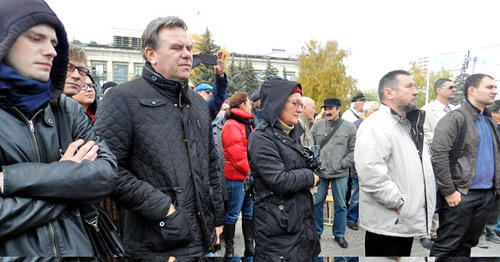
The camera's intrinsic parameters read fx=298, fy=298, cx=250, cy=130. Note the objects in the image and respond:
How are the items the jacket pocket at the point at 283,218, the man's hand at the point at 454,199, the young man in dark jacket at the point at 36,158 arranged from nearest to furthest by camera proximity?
1. the young man in dark jacket at the point at 36,158
2. the jacket pocket at the point at 283,218
3. the man's hand at the point at 454,199

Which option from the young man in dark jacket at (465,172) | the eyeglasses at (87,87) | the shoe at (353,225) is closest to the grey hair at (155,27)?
the eyeglasses at (87,87)

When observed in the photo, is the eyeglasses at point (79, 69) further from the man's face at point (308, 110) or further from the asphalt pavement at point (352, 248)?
the man's face at point (308, 110)

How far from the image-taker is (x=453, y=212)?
136 inches

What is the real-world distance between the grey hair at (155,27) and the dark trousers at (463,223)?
3584 mm

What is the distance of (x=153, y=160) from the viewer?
6.17 feet

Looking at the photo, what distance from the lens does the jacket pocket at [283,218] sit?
8.11 feet

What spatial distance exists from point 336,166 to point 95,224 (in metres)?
4.20

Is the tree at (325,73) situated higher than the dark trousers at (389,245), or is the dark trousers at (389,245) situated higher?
the tree at (325,73)

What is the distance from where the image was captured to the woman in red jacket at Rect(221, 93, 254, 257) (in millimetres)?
4440

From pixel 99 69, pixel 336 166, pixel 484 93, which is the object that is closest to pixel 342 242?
pixel 336 166

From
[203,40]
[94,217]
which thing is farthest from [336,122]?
[203,40]

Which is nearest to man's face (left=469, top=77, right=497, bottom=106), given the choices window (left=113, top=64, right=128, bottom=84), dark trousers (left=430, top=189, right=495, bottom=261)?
dark trousers (left=430, top=189, right=495, bottom=261)

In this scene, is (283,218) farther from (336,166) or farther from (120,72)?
(120,72)

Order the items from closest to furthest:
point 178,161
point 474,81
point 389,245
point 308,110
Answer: point 178,161
point 389,245
point 474,81
point 308,110
